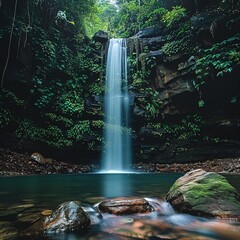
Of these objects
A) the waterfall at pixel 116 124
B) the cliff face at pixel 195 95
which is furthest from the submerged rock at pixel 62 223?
the cliff face at pixel 195 95

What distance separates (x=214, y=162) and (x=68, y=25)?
12825 mm

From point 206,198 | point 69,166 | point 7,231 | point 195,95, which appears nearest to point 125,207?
point 206,198

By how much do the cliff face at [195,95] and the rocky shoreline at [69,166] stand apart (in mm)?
595

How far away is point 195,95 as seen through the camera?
13.2 m

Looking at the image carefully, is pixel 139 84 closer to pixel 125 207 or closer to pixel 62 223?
pixel 125 207

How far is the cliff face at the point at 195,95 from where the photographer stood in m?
12.3

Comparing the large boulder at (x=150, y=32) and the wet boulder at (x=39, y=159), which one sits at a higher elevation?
the large boulder at (x=150, y=32)

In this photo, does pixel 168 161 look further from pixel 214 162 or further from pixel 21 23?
pixel 21 23

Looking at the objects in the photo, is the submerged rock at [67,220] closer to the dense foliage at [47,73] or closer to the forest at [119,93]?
the forest at [119,93]

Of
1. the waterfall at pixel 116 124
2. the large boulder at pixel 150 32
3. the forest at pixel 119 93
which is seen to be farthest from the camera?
the large boulder at pixel 150 32

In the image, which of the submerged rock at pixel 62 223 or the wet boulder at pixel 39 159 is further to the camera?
the wet boulder at pixel 39 159

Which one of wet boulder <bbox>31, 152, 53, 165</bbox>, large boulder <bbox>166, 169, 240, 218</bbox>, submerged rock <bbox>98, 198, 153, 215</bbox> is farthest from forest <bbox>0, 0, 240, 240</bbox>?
submerged rock <bbox>98, 198, 153, 215</bbox>

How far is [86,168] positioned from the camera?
12.3 m

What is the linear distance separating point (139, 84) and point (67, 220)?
40.4 feet
